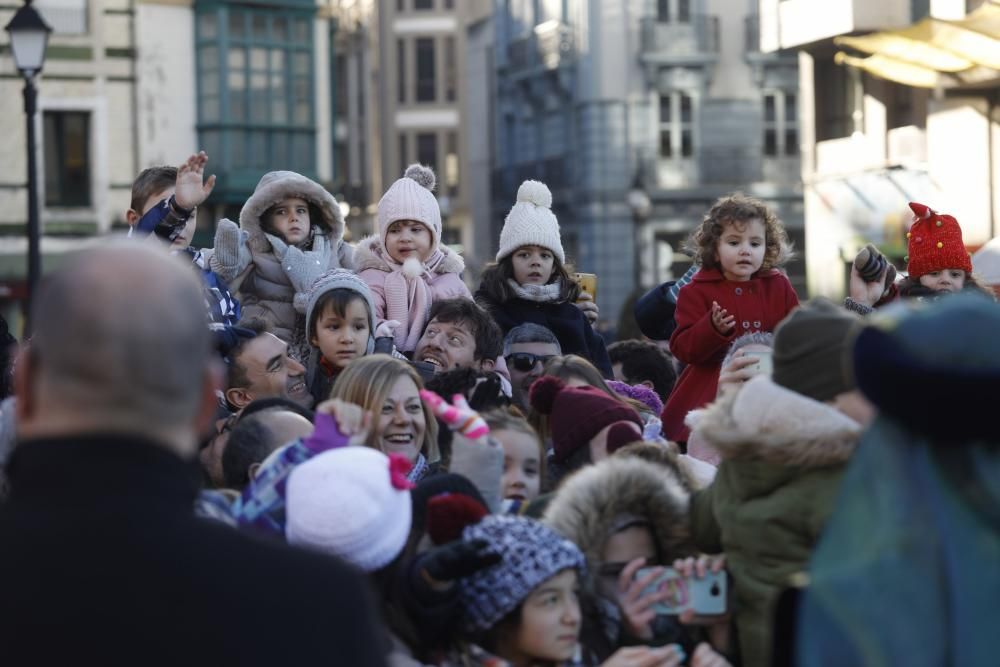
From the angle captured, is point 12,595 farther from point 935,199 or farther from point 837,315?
point 935,199

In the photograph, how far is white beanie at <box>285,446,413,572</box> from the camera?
163 inches

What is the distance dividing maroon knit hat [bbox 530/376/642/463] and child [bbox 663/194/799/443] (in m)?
1.48

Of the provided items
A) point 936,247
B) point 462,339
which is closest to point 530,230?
point 462,339

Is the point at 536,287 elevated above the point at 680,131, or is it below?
below

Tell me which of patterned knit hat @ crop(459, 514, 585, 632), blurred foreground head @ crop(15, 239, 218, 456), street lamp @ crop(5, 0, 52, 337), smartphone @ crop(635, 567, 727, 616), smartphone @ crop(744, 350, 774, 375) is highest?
street lamp @ crop(5, 0, 52, 337)

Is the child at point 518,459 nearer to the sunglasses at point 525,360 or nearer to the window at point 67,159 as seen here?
the sunglasses at point 525,360

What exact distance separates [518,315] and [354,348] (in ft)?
4.64

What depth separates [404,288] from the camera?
8.10 m

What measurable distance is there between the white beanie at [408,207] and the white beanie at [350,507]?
4057mm

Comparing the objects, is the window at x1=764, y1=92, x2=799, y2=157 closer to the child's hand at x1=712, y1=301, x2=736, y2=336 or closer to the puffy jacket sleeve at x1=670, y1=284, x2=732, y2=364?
the puffy jacket sleeve at x1=670, y1=284, x2=732, y2=364

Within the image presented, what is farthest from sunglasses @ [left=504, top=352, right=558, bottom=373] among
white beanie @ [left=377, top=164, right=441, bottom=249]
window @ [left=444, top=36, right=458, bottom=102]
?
window @ [left=444, top=36, right=458, bottom=102]

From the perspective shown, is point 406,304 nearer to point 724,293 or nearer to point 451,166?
point 724,293

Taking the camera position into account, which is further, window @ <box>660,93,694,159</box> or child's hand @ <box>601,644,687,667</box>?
window @ <box>660,93,694,159</box>

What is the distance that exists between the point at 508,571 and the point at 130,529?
5.73 ft
